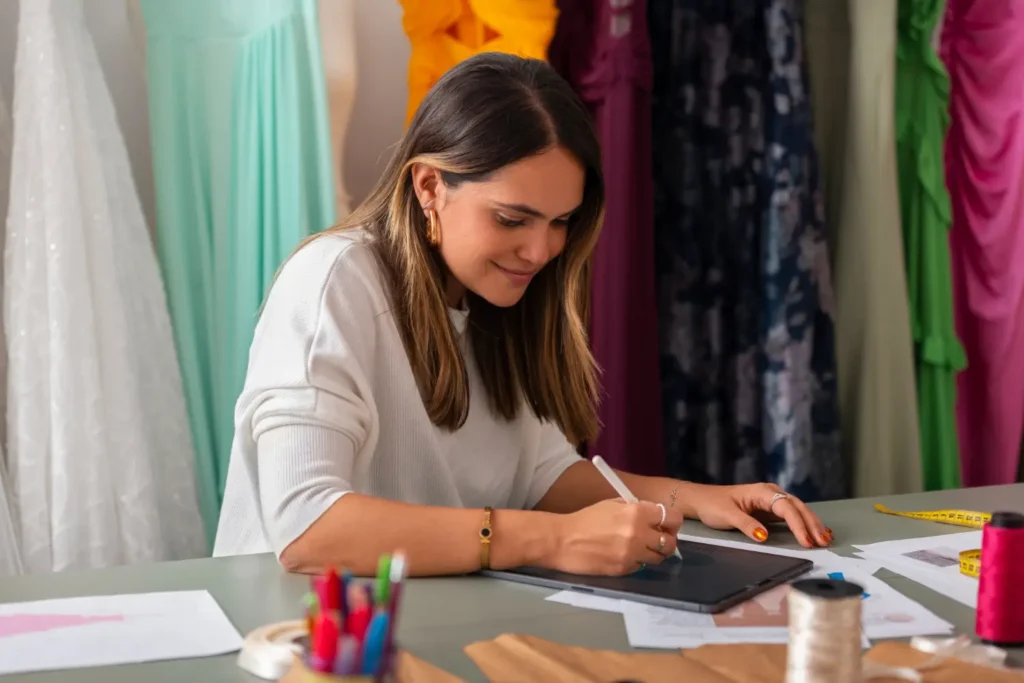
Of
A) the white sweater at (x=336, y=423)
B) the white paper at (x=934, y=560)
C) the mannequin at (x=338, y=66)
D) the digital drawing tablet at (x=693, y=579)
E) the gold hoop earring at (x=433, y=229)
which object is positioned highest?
the mannequin at (x=338, y=66)

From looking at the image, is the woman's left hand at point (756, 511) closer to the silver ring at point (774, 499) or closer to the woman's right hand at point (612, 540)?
the silver ring at point (774, 499)

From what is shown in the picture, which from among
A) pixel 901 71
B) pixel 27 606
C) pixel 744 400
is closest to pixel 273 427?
pixel 27 606

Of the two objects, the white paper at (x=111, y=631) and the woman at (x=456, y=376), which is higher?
the woman at (x=456, y=376)

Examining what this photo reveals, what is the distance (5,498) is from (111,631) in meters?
0.75

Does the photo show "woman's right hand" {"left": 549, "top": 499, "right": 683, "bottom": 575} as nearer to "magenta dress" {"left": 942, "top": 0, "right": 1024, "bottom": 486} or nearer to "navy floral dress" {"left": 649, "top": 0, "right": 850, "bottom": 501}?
"navy floral dress" {"left": 649, "top": 0, "right": 850, "bottom": 501}

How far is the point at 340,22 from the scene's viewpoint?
80.6 inches

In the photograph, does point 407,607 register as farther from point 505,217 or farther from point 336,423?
point 505,217

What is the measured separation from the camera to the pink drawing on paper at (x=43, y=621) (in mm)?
1089

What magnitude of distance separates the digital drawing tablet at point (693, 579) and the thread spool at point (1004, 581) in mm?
240

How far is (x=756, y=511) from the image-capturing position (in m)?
1.58

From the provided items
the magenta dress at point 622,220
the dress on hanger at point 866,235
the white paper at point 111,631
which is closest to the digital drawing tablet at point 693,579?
the white paper at point 111,631

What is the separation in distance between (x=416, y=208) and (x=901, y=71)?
126cm

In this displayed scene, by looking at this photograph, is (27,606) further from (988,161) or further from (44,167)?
(988,161)

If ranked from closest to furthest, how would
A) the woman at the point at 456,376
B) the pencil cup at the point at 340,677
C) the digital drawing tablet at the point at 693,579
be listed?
the pencil cup at the point at 340,677
the digital drawing tablet at the point at 693,579
the woman at the point at 456,376
